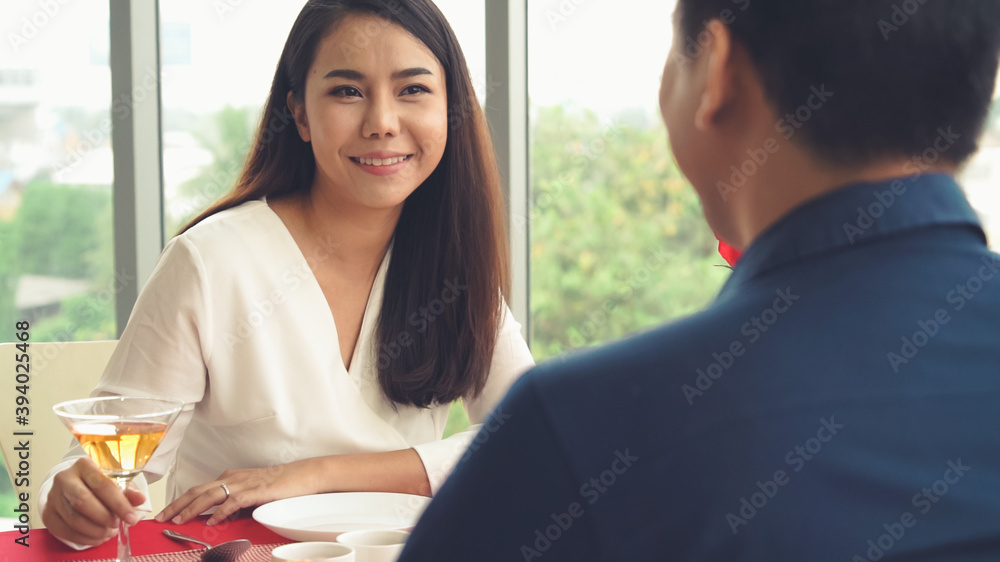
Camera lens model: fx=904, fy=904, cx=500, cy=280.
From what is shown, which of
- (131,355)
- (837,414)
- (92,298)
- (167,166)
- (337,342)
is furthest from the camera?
(92,298)

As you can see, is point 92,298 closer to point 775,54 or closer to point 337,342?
point 337,342

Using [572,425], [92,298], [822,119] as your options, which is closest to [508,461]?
[572,425]

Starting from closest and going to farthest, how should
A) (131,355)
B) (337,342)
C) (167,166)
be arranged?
(131,355) < (337,342) < (167,166)

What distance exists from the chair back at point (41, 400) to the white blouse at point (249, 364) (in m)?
0.33

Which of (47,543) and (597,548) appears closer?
(597,548)

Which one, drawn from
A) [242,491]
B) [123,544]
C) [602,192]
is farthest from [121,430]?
[602,192]

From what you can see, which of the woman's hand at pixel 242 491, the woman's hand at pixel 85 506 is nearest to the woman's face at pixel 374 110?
the woman's hand at pixel 242 491

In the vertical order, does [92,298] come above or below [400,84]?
below

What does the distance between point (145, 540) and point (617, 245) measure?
264 cm

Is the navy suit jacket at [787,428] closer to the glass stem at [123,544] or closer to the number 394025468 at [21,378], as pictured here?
the glass stem at [123,544]

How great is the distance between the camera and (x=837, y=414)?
1.61 feet

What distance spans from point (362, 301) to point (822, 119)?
1526mm

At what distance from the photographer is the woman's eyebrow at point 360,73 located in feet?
6.17

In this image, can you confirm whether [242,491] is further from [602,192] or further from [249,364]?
[602,192]
